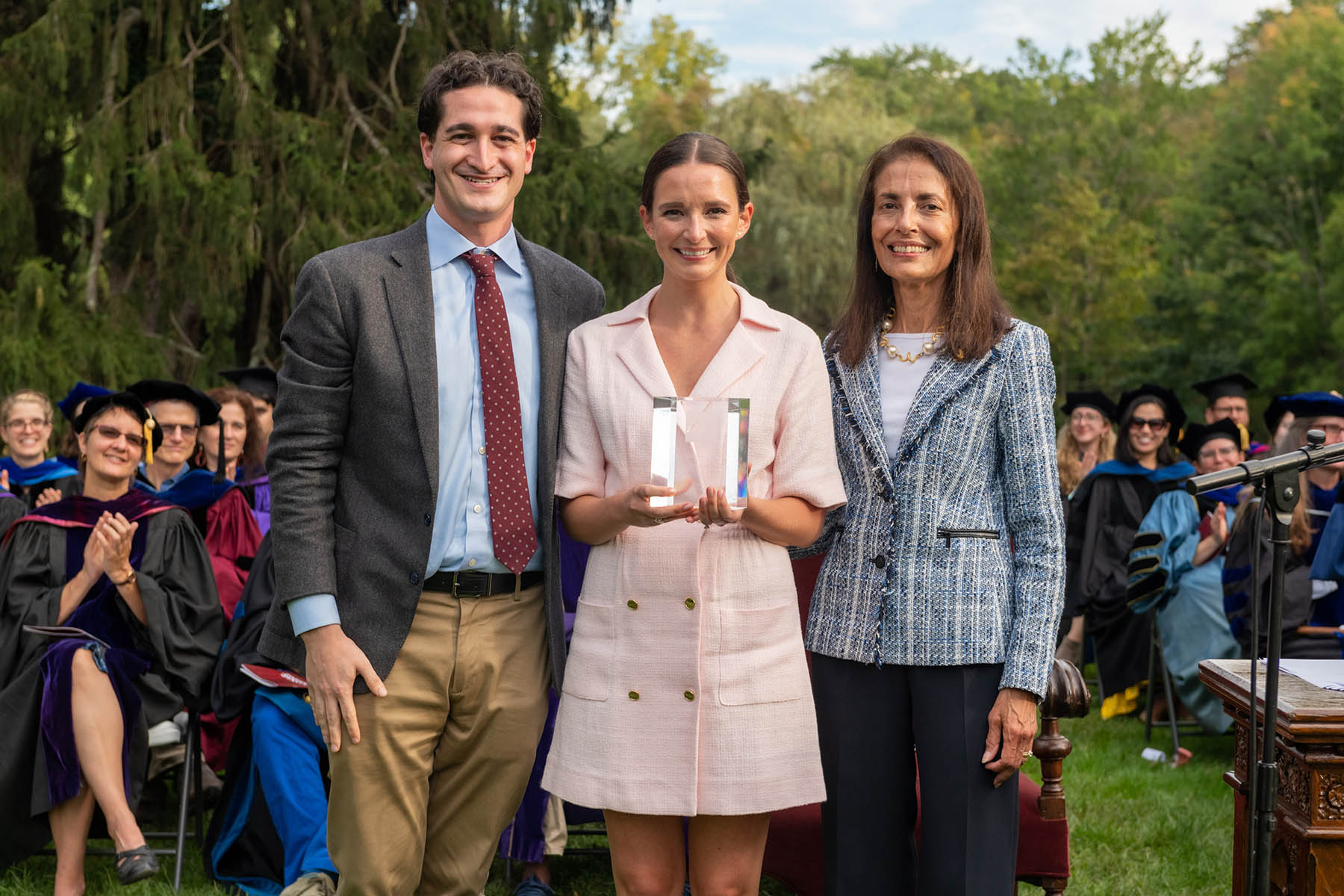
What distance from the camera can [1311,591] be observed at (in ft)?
21.3

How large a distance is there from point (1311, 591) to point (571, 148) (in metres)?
9.07

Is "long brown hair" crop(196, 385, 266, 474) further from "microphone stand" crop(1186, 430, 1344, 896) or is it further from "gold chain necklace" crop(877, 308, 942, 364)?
"microphone stand" crop(1186, 430, 1344, 896)

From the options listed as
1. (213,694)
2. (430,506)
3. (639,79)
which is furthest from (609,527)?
(639,79)

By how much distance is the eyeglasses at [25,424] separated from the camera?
7.34 m

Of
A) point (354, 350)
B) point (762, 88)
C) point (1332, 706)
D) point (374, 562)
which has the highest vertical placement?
point (762, 88)

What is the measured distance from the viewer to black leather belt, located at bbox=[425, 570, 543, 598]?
273 cm

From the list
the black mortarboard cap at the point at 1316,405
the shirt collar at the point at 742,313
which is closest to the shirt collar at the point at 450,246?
the shirt collar at the point at 742,313

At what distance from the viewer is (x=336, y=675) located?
264cm

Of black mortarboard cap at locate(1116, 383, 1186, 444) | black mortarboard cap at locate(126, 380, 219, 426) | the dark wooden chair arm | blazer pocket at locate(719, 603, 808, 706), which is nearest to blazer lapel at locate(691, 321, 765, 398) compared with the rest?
blazer pocket at locate(719, 603, 808, 706)

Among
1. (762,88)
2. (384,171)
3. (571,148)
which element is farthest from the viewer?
(762,88)

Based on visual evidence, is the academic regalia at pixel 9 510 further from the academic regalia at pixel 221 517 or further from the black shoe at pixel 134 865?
the black shoe at pixel 134 865

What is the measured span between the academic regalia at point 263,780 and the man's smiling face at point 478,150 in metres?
2.37

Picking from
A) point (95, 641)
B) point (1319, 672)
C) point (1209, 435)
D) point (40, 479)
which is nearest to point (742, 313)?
point (1319, 672)

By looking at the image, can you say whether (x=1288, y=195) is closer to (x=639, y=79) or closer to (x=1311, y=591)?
(x=639, y=79)
